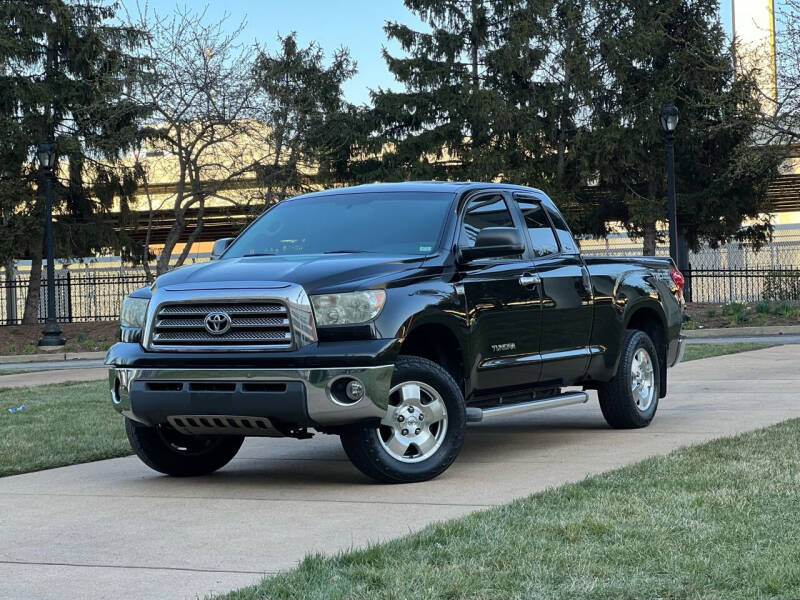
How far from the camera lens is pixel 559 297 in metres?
9.61

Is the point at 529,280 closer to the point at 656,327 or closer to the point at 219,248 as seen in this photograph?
the point at 219,248

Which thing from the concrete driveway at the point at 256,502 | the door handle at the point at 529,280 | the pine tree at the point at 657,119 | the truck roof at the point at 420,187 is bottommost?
the concrete driveway at the point at 256,502

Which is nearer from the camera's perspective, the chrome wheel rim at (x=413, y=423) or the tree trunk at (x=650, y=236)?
the chrome wheel rim at (x=413, y=423)

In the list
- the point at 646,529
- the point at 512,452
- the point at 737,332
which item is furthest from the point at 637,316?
the point at 737,332

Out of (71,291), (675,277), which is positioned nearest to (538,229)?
(675,277)

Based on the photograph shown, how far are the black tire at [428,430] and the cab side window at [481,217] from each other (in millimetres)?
1134

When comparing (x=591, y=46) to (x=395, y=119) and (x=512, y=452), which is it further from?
(x=512, y=452)

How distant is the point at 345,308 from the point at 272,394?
0.68 m

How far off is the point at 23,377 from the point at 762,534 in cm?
1653

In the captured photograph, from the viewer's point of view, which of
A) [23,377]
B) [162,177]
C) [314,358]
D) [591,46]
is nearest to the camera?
[314,358]

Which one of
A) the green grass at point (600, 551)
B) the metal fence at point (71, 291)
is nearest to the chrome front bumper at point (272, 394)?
the green grass at point (600, 551)

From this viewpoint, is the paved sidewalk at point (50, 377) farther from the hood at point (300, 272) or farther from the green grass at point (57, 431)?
the hood at point (300, 272)

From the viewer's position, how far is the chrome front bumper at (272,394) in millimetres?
7523

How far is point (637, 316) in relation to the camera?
11.2 meters
